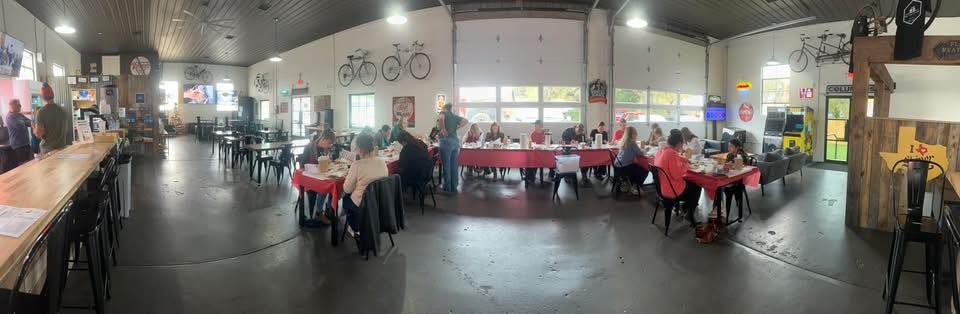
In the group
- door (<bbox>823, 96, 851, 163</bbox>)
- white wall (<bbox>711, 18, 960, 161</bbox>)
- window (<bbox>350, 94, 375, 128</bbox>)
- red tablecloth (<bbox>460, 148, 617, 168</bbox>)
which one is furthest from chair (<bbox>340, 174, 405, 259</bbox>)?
door (<bbox>823, 96, 851, 163</bbox>)

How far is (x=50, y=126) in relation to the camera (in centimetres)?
605

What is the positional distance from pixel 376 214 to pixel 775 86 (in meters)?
13.3

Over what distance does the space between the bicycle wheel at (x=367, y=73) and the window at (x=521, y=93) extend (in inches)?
137

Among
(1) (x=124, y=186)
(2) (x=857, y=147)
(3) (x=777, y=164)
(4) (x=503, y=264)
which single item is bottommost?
(4) (x=503, y=264)

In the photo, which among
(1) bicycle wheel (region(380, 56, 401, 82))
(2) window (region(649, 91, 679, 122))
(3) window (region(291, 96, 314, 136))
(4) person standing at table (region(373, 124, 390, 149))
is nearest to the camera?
(4) person standing at table (region(373, 124, 390, 149))

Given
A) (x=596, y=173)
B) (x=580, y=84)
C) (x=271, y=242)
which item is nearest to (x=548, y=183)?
(x=596, y=173)

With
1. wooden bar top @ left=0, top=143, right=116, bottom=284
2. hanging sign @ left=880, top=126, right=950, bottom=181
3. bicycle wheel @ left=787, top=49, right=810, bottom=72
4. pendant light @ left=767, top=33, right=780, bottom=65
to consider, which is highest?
pendant light @ left=767, top=33, right=780, bottom=65

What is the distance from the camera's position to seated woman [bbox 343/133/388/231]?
13.5ft

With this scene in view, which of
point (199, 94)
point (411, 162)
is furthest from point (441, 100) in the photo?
point (199, 94)

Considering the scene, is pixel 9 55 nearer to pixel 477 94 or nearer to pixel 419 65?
pixel 419 65

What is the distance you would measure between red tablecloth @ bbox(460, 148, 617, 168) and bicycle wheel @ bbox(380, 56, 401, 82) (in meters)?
4.81

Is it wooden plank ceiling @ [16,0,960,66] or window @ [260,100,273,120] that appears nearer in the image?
wooden plank ceiling @ [16,0,960,66]

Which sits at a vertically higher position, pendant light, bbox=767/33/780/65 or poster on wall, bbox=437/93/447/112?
pendant light, bbox=767/33/780/65

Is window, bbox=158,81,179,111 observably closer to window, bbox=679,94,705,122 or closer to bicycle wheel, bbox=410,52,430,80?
bicycle wheel, bbox=410,52,430,80
